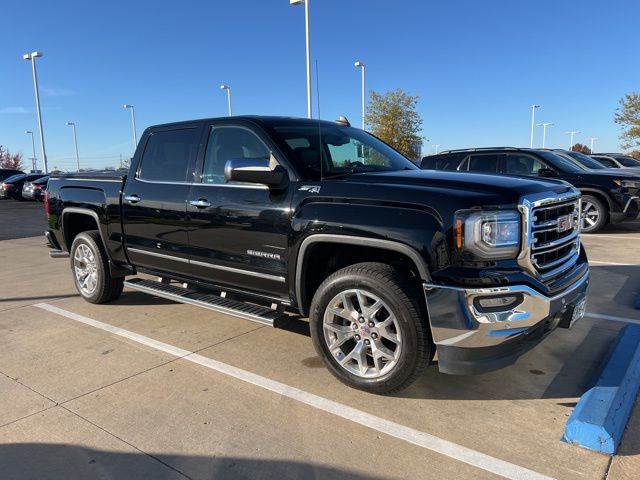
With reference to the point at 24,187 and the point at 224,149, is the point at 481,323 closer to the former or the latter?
the point at 224,149

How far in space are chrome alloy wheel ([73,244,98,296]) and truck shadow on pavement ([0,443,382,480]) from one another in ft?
10.0

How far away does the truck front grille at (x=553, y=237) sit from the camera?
312 cm

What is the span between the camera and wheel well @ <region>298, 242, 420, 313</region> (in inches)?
136

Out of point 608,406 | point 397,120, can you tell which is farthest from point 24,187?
point 608,406

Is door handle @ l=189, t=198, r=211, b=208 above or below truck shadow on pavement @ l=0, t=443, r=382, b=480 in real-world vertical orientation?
above

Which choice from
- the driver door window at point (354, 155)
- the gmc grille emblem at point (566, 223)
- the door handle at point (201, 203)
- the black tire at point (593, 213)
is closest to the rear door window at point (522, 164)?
the black tire at point (593, 213)

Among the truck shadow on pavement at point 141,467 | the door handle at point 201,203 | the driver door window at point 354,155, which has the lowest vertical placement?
the truck shadow on pavement at point 141,467

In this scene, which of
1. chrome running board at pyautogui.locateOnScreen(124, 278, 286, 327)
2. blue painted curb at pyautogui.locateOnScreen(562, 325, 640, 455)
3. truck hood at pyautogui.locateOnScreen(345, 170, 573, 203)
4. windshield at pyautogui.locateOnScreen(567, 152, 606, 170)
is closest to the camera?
blue painted curb at pyautogui.locateOnScreen(562, 325, 640, 455)

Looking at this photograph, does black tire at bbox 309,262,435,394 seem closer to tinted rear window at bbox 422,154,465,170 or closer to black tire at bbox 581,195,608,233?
tinted rear window at bbox 422,154,465,170

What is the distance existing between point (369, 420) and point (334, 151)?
7.05 ft

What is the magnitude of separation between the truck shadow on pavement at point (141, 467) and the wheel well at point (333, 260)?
1.33m

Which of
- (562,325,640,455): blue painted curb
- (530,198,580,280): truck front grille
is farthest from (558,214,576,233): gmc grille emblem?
(562,325,640,455): blue painted curb

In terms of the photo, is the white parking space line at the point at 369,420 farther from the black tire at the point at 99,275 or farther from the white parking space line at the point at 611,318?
the white parking space line at the point at 611,318

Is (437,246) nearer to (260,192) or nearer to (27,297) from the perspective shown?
(260,192)
